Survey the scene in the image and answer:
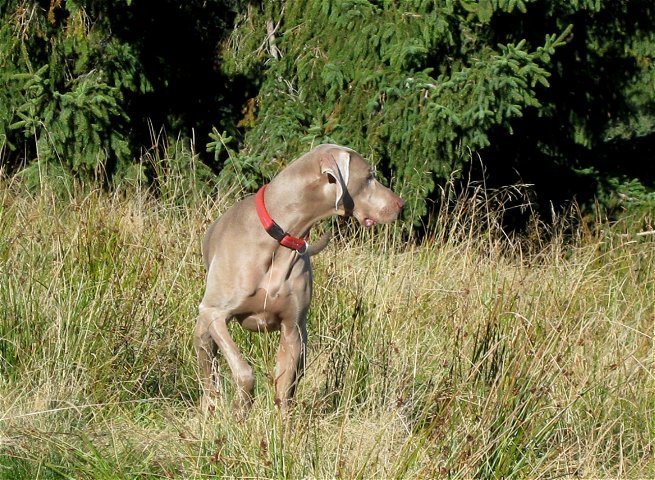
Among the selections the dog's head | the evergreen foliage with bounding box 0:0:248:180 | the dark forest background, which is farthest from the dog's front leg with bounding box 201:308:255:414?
the evergreen foliage with bounding box 0:0:248:180

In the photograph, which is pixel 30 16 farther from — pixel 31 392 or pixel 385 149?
pixel 31 392

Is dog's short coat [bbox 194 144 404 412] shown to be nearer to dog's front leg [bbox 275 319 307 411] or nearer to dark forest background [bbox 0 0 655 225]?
dog's front leg [bbox 275 319 307 411]

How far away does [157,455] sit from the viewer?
409 cm

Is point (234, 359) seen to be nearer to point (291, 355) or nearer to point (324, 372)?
point (291, 355)

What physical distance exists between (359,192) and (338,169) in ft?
0.63

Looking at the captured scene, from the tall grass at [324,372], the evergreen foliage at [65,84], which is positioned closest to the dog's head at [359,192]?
the tall grass at [324,372]

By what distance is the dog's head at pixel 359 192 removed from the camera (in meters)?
4.68

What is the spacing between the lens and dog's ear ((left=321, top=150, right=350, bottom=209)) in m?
4.57

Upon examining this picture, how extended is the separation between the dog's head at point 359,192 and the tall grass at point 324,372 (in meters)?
0.49

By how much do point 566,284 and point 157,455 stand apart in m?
3.34

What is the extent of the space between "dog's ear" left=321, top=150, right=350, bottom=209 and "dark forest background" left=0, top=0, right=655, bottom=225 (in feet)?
10.7

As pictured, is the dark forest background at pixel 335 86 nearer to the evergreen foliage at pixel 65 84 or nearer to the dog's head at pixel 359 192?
the evergreen foliage at pixel 65 84

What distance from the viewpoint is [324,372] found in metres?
4.93

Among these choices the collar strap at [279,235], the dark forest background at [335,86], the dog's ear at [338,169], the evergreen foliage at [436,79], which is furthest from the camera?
the dark forest background at [335,86]
